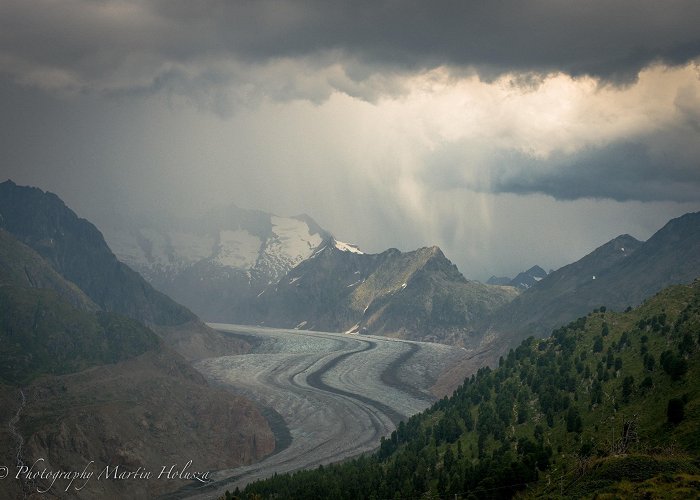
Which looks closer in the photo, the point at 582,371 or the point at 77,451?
the point at 582,371

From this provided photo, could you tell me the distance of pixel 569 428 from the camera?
128000mm

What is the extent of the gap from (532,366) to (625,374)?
38310 millimetres

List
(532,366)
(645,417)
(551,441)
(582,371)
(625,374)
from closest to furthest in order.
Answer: (645,417), (551,441), (625,374), (582,371), (532,366)

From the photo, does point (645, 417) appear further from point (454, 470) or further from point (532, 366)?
point (532, 366)

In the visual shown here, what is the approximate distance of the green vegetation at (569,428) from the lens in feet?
330

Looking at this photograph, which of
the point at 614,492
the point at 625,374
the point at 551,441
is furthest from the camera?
the point at 625,374

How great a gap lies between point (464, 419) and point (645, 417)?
5402 cm

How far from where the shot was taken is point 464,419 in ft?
538

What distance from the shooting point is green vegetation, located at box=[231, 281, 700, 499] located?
3957 inches

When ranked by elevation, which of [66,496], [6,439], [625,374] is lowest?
[66,496]

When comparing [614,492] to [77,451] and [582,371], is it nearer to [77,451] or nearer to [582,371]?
[582,371]

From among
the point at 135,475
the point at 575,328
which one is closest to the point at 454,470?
the point at 575,328

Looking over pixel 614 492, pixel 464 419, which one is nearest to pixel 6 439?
pixel 464 419

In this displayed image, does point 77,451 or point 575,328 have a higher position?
point 575,328
